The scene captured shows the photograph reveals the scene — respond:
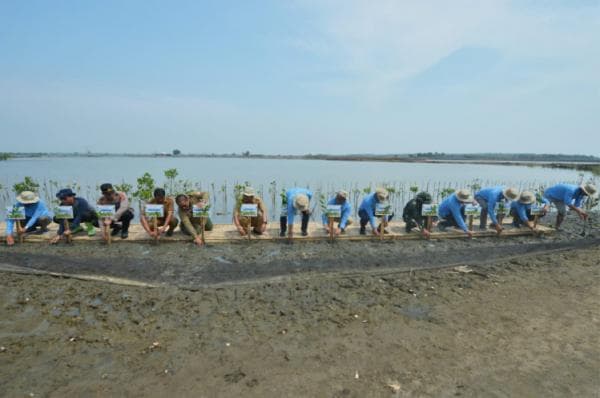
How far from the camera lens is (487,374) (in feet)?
8.99

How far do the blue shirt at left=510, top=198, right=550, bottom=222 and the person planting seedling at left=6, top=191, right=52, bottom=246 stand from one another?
10.4 m

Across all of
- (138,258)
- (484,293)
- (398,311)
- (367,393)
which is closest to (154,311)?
(138,258)

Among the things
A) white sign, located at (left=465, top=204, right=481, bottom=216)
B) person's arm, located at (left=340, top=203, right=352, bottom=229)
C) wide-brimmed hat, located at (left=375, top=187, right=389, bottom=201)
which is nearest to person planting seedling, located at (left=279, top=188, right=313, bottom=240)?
person's arm, located at (left=340, top=203, right=352, bottom=229)

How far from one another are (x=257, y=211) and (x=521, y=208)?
20.6 ft

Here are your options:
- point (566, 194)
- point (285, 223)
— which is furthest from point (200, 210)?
point (566, 194)

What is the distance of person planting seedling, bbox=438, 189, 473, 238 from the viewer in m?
6.78

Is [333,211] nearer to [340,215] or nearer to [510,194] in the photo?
[340,215]

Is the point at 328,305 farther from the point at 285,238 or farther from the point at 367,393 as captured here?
the point at 285,238

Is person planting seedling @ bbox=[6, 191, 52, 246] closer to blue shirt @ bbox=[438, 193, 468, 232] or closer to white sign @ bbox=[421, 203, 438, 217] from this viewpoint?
white sign @ bbox=[421, 203, 438, 217]

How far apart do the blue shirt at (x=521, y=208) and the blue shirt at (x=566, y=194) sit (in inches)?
13.0

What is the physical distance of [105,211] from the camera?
18.6ft

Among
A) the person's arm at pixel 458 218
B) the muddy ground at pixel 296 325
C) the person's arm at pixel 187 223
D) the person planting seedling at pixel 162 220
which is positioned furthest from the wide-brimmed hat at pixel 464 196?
the person planting seedling at pixel 162 220

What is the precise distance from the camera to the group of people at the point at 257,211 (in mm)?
5969

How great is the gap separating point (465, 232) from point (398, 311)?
419 cm
